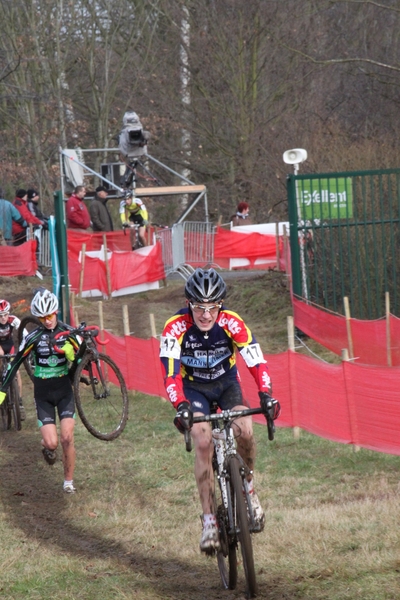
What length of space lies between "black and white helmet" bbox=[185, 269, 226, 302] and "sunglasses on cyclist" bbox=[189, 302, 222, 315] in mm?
44

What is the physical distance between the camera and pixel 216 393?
6453 mm

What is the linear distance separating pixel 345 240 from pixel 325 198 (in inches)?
32.3

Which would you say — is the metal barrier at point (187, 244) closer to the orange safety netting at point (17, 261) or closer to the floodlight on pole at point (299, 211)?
the orange safety netting at point (17, 261)

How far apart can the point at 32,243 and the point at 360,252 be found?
8412 mm

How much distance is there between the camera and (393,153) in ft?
62.4

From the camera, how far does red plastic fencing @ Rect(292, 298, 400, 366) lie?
12.8 meters

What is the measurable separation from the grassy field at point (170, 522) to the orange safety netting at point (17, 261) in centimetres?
985

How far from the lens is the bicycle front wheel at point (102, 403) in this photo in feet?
32.4

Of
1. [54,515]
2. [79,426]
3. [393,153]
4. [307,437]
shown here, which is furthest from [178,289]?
[54,515]

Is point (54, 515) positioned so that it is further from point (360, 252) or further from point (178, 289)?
point (178, 289)

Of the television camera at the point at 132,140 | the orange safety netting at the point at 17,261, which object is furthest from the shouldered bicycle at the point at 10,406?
the television camera at the point at 132,140

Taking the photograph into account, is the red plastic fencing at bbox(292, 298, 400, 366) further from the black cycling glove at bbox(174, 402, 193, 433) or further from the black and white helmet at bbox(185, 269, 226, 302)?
the black cycling glove at bbox(174, 402, 193, 433)

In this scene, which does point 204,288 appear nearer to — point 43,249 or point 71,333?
point 71,333

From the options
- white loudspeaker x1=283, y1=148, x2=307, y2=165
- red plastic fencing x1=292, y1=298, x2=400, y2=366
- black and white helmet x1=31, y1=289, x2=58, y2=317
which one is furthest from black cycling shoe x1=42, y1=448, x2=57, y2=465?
white loudspeaker x1=283, y1=148, x2=307, y2=165
